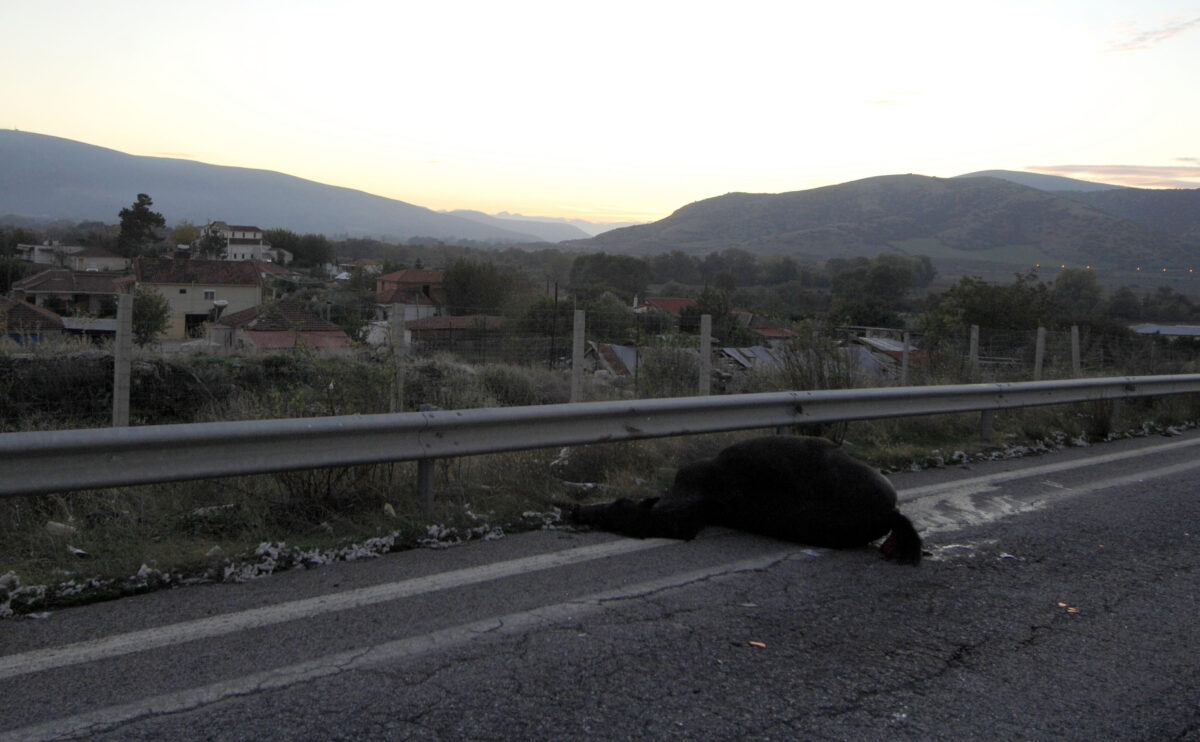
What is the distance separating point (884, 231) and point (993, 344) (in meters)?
183

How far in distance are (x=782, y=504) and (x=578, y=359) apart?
14.2 ft

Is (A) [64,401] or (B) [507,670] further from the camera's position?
(A) [64,401]

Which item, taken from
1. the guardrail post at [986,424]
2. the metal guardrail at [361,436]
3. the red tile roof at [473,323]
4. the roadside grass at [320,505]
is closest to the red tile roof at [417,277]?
the red tile roof at [473,323]

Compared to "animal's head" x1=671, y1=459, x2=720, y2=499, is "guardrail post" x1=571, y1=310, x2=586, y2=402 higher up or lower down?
higher up

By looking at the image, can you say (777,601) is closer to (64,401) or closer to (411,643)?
(411,643)

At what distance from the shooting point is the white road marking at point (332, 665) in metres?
2.78

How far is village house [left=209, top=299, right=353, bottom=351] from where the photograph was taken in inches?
350

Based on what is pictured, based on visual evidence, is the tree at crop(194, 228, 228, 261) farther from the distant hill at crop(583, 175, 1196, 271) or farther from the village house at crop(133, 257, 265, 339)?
the distant hill at crop(583, 175, 1196, 271)

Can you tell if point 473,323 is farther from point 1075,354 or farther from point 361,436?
point 1075,354

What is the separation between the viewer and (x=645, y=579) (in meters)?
4.48

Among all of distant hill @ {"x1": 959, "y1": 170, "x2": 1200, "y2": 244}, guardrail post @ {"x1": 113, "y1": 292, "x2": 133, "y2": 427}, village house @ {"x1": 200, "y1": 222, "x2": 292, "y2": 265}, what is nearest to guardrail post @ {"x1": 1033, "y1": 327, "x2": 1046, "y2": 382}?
guardrail post @ {"x1": 113, "y1": 292, "x2": 133, "y2": 427}

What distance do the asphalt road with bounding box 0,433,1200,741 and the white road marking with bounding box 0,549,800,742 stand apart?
1 centimetres

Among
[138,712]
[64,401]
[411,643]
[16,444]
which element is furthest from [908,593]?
[64,401]

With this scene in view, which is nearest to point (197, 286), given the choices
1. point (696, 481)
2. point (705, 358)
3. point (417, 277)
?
point (417, 277)
